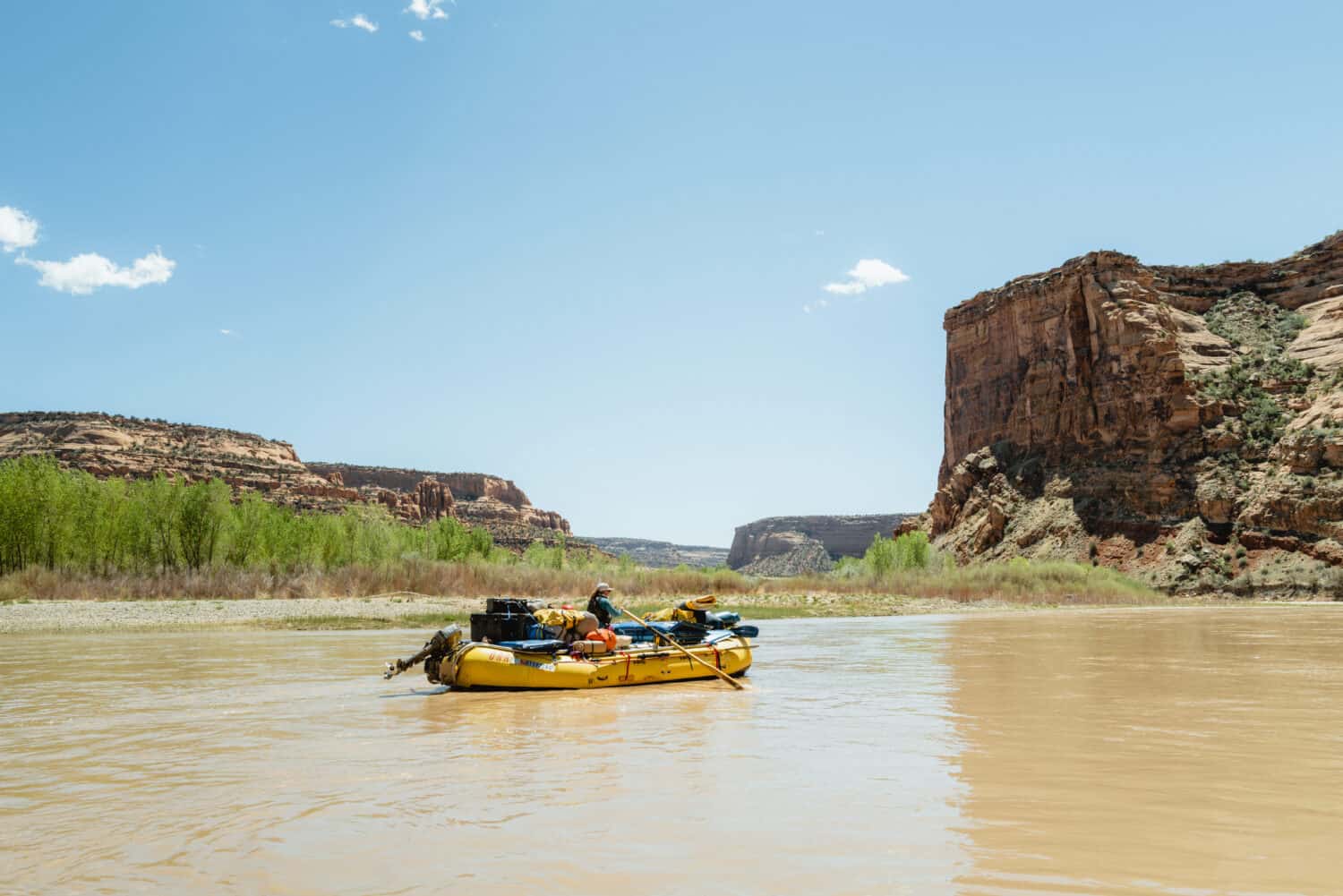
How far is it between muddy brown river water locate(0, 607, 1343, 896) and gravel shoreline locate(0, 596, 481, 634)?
13.7m

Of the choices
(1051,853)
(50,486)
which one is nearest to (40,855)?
(1051,853)

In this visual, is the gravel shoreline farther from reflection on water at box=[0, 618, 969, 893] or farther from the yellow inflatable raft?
the yellow inflatable raft

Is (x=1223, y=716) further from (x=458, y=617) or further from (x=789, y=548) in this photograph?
(x=789, y=548)

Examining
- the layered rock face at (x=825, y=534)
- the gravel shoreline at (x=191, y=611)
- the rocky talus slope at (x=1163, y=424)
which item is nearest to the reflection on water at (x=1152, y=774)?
the gravel shoreline at (x=191, y=611)

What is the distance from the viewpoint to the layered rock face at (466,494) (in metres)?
122

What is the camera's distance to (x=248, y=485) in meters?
87.1

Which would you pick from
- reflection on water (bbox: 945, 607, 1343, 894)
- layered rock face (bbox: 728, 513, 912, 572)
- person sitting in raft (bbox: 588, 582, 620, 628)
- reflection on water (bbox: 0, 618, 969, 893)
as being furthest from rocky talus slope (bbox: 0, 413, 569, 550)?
layered rock face (bbox: 728, 513, 912, 572)

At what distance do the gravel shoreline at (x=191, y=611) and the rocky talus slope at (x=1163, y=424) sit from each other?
47279mm

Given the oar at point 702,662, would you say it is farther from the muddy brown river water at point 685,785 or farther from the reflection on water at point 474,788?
the muddy brown river water at point 685,785

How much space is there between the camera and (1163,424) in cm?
6819

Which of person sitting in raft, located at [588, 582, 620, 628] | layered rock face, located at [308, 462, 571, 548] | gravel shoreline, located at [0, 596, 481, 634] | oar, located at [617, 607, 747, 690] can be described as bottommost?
gravel shoreline, located at [0, 596, 481, 634]

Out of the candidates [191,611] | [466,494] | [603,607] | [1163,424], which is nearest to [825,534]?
[466,494]

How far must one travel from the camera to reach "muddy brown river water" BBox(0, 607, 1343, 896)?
208 inches

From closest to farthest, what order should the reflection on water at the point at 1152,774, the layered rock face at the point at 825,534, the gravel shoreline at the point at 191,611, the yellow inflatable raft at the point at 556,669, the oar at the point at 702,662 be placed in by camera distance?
1. the reflection on water at the point at 1152,774
2. the yellow inflatable raft at the point at 556,669
3. the oar at the point at 702,662
4. the gravel shoreline at the point at 191,611
5. the layered rock face at the point at 825,534
